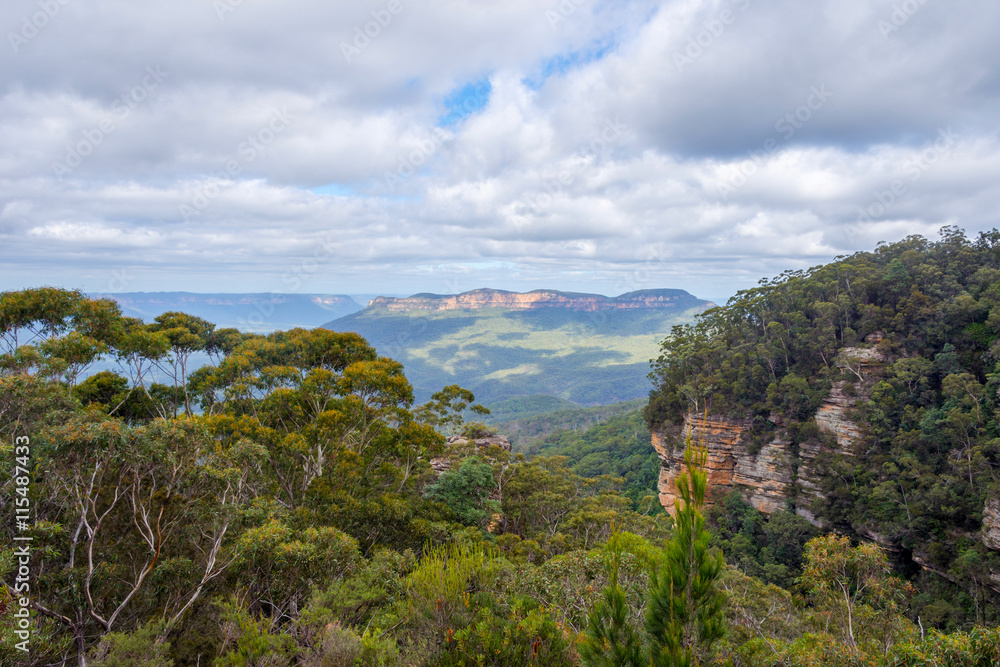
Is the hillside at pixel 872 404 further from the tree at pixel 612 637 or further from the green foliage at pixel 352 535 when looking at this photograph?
the tree at pixel 612 637

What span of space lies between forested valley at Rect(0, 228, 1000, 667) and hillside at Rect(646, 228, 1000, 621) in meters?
0.24

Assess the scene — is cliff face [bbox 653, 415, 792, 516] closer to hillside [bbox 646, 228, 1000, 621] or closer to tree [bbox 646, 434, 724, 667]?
hillside [bbox 646, 228, 1000, 621]

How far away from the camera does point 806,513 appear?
34.1 m

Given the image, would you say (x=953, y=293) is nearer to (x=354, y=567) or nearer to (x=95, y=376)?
(x=354, y=567)

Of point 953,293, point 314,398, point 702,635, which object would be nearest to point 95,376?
point 314,398

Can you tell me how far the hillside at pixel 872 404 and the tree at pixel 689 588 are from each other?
29.6 meters

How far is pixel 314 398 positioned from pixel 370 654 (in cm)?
994

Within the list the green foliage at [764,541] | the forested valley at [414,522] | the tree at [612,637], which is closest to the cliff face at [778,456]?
the forested valley at [414,522]

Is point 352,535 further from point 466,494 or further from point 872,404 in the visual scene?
point 872,404

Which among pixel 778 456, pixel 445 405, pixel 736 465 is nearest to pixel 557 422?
pixel 736 465

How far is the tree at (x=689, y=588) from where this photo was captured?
4.56m

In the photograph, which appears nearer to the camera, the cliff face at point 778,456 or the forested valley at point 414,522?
the forested valley at point 414,522

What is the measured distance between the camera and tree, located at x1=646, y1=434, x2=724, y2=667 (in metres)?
4.56

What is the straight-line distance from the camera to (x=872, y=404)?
Result: 32.8m
